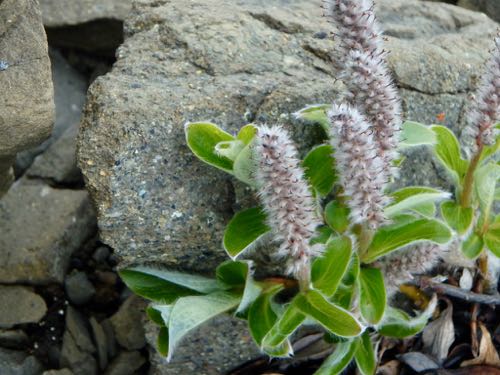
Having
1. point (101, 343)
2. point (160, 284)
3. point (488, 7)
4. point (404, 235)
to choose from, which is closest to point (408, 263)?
point (404, 235)


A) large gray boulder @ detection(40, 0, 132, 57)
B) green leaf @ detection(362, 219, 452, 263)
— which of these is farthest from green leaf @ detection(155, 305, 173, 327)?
large gray boulder @ detection(40, 0, 132, 57)

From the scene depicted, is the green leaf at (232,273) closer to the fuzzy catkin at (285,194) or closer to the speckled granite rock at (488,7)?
the fuzzy catkin at (285,194)

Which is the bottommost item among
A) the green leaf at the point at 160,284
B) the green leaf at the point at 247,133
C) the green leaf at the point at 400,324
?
the green leaf at the point at 400,324

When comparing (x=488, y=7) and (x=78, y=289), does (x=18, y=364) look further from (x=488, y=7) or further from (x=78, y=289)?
(x=488, y=7)

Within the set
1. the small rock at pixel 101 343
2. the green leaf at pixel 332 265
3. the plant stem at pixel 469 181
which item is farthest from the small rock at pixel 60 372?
the plant stem at pixel 469 181

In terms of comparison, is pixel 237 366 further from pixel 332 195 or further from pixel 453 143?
pixel 453 143

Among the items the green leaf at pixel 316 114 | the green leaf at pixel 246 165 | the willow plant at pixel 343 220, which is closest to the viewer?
the willow plant at pixel 343 220

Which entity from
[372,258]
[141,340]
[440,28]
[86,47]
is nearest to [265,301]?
[372,258]
